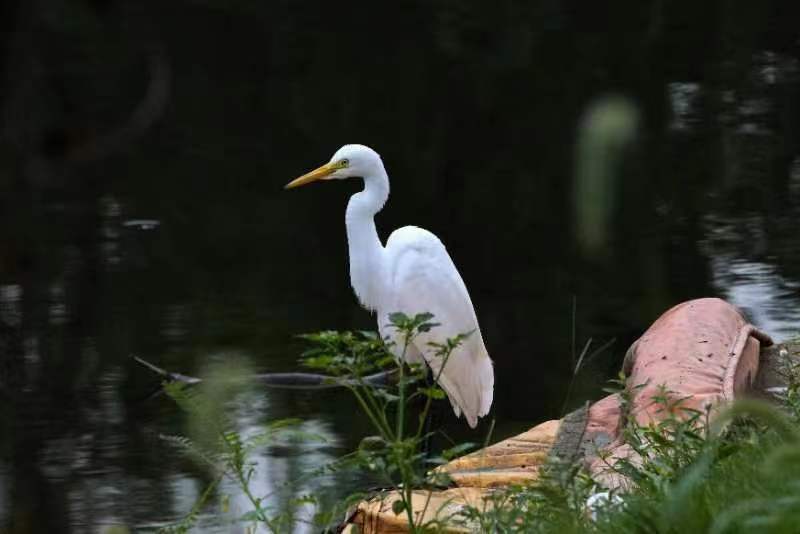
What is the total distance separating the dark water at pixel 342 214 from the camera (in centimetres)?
462

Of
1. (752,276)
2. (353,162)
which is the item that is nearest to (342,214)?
(752,276)

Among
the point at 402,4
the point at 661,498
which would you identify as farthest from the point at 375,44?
the point at 661,498

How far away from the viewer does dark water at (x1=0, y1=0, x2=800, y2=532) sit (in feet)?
15.2

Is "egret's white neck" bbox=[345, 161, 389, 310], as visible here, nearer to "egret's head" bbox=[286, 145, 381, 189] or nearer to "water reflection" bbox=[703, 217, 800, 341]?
"egret's head" bbox=[286, 145, 381, 189]

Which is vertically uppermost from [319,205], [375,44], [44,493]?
[375,44]

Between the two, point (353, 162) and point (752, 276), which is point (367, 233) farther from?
point (752, 276)

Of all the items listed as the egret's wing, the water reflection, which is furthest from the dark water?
the egret's wing

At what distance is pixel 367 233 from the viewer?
13.7 feet

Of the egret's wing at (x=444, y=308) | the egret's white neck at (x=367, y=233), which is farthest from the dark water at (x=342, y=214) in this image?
the egret's white neck at (x=367, y=233)

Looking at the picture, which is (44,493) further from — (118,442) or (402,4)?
(402,4)

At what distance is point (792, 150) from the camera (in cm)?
739

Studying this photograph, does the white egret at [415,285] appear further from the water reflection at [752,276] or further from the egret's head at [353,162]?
the water reflection at [752,276]

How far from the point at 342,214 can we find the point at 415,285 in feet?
9.49

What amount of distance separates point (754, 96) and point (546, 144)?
1.36 metres
